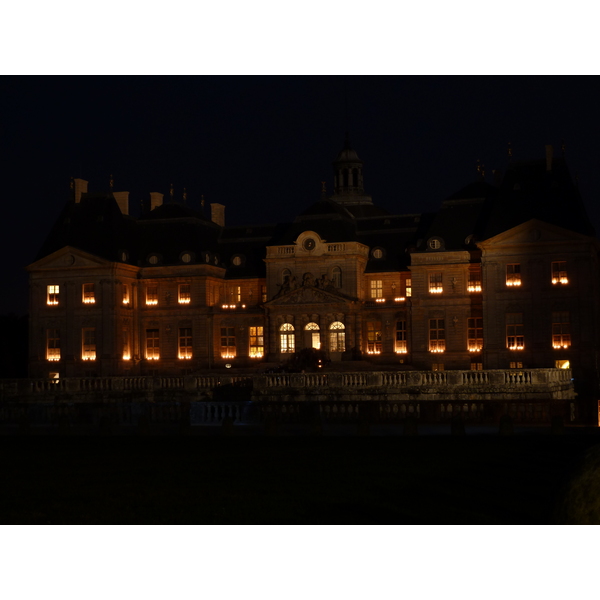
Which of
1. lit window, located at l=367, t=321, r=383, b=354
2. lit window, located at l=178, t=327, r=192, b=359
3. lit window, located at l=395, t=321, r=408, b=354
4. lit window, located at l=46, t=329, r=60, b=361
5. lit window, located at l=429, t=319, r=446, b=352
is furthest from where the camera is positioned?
lit window, located at l=46, t=329, r=60, b=361

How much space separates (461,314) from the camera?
58.7 metres

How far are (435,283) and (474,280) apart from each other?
2.20m

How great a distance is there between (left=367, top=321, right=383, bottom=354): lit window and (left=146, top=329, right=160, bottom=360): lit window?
1311cm

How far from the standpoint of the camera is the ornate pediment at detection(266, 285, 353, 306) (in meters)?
60.4

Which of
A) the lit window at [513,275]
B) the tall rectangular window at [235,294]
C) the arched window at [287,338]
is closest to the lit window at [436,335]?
the lit window at [513,275]

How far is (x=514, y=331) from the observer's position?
2208 inches

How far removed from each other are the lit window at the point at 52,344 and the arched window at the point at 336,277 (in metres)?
17.3

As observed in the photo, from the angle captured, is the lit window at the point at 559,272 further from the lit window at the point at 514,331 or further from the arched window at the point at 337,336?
the arched window at the point at 337,336

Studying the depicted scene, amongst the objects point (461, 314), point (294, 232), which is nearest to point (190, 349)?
point (294, 232)

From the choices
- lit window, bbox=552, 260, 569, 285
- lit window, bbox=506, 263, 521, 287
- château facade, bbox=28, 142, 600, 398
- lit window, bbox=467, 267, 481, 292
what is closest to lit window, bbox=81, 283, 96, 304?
château facade, bbox=28, 142, 600, 398

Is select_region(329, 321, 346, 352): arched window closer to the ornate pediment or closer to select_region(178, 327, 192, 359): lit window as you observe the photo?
the ornate pediment

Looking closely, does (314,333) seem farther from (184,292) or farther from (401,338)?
(184,292)

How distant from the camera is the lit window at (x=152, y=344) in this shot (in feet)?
211

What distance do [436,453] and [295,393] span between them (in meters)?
18.1
